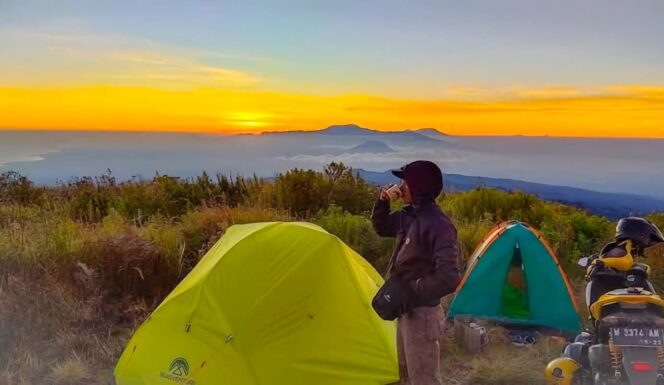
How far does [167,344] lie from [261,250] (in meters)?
1.03

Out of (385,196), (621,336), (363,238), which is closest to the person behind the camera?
(621,336)

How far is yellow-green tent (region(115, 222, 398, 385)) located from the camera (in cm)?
531

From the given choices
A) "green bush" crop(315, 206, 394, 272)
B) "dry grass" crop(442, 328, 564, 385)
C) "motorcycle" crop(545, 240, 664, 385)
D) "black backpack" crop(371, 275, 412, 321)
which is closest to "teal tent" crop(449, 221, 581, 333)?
"dry grass" crop(442, 328, 564, 385)

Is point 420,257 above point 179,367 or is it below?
above

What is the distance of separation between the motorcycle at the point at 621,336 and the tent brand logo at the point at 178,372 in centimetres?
258

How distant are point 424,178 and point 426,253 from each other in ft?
1.52

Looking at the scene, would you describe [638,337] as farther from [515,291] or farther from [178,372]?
[515,291]

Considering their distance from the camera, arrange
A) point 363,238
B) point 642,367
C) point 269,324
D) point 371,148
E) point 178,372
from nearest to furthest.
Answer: point 642,367, point 178,372, point 269,324, point 363,238, point 371,148

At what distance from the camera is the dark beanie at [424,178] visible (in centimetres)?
445

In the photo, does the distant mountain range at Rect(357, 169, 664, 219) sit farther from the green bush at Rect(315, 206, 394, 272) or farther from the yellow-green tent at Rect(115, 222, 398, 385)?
the yellow-green tent at Rect(115, 222, 398, 385)

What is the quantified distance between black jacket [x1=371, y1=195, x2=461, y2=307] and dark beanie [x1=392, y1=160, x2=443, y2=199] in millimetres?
59

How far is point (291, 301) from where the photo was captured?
5.59 m

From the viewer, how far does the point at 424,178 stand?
175 inches

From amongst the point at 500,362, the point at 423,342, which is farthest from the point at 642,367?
the point at 500,362
